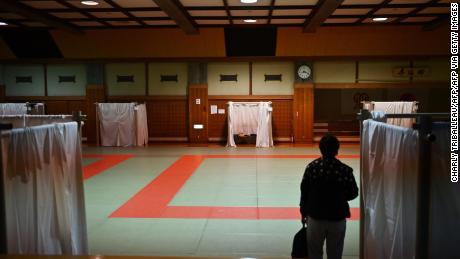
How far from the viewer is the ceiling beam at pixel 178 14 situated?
10078 mm

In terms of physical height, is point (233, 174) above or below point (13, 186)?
below

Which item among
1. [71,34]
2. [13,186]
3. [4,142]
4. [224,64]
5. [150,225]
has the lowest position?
[150,225]

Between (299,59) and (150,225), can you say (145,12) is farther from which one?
(150,225)

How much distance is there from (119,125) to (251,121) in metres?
5.01

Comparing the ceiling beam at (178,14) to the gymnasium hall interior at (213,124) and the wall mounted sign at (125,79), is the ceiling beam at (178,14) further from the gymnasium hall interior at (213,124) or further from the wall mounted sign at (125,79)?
the wall mounted sign at (125,79)

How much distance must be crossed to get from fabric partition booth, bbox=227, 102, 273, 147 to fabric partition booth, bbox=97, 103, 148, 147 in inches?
137

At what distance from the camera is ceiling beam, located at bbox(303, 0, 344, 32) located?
1026 cm

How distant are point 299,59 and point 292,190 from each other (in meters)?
8.54

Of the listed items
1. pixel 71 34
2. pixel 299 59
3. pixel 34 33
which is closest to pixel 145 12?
pixel 71 34

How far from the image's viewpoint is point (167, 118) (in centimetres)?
1639

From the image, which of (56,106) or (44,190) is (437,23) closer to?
(44,190)

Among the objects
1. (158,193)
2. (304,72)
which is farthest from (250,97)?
(158,193)

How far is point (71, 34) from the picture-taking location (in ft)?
47.8

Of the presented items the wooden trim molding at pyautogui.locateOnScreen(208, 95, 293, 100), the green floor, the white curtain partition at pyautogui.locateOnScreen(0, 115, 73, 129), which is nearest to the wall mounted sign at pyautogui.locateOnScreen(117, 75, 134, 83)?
the wooden trim molding at pyautogui.locateOnScreen(208, 95, 293, 100)
